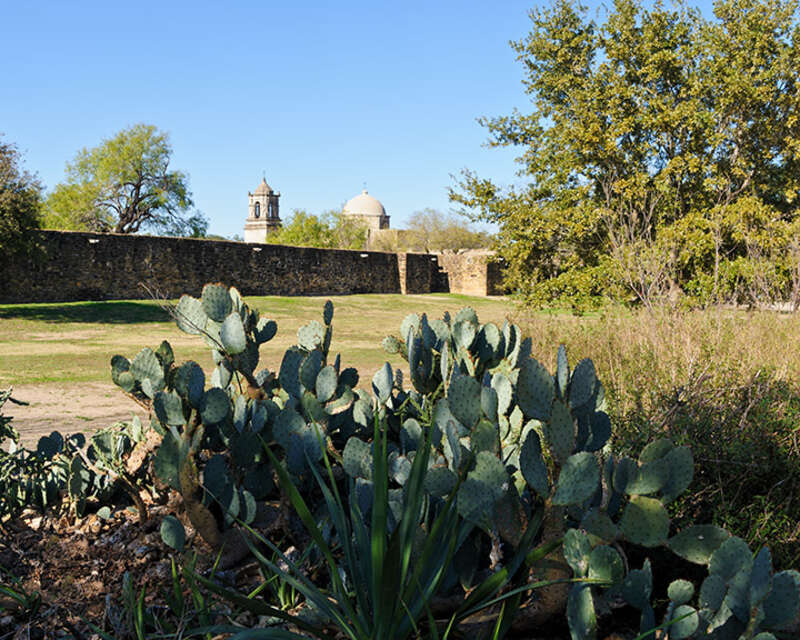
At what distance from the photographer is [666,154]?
12.8 m

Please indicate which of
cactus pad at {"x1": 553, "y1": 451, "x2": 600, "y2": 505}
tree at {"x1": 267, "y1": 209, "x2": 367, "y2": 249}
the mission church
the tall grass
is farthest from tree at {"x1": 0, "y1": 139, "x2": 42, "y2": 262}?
the mission church

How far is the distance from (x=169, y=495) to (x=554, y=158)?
11951mm

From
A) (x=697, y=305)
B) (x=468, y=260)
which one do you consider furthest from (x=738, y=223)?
(x=468, y=260)

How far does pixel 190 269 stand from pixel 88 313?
612 centimetres

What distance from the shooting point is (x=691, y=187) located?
40.7 feet

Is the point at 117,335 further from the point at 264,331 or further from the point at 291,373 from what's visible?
the point at 291,373

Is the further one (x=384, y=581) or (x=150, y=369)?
(x=150, y=369)

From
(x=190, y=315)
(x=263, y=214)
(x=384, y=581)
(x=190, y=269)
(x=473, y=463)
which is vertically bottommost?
(x=384, y=581)

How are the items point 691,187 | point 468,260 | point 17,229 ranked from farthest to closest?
1. point 468,260
2. point 17,229
3. point 691,187

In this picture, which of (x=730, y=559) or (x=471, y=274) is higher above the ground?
(x=471, y=274)

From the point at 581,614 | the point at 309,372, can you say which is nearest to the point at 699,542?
the point at 581,614

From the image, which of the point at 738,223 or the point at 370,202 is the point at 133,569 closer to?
the point at 738,223

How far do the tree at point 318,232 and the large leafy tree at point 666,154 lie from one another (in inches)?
1509

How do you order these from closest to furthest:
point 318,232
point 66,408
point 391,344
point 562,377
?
point 562,377, point 391,344, point 66,408, point 318,232
